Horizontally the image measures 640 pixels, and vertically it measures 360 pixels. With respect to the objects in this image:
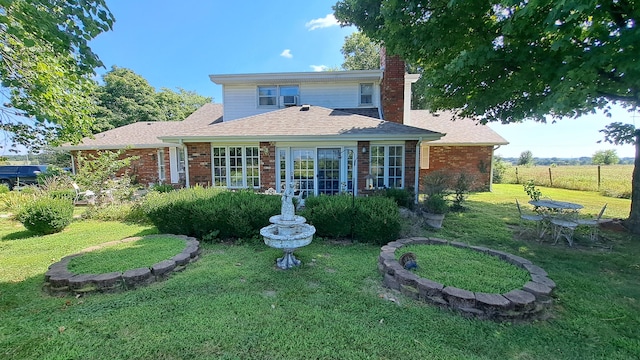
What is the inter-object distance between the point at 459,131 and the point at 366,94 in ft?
20.8

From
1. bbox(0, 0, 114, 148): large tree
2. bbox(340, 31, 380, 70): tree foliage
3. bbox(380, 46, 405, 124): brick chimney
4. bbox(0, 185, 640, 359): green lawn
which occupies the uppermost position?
bbox(340, 31, 380, 70): tree foliage

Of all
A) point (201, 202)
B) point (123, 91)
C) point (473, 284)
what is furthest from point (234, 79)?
point (123, 91)

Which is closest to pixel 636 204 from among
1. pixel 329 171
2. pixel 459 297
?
pixel 459 297

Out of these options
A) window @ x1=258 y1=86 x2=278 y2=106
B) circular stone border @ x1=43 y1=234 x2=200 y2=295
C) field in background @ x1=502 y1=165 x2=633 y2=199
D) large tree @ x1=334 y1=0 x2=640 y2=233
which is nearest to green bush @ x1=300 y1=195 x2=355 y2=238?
circular stone border @ x1=43 y1=234 x2=200 y2=295

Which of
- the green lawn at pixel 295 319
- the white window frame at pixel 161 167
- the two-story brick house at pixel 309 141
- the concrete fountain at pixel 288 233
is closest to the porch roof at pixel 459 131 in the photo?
the two-story brick house at pixel 309 141

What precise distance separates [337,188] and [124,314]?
7.31 m

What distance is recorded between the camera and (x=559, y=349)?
260 centimetres

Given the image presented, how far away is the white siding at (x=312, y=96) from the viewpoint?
1245 cm

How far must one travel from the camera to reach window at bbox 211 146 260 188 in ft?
32.1

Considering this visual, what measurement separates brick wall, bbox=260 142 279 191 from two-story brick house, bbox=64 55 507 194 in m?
0.04

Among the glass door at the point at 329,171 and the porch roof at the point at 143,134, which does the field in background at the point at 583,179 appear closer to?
the glass door at the point at 329,171

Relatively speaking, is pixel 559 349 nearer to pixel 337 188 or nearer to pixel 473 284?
pixel 473 284

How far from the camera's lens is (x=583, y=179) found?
48.4 feet

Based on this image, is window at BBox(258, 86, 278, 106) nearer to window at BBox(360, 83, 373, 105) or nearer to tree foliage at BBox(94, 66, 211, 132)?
window at BBox(360, 83, 373, 105)
